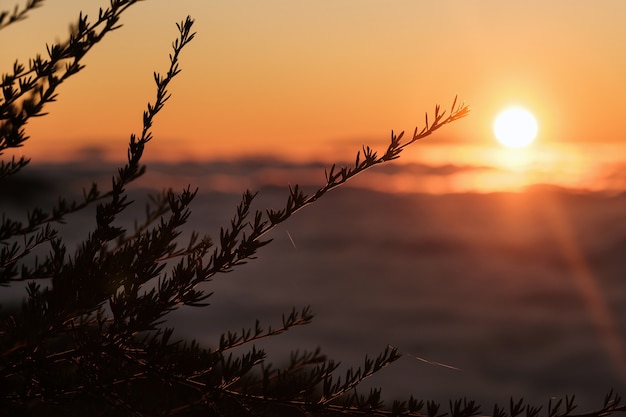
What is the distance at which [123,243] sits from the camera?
3080 millimetres

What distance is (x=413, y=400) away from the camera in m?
3.04

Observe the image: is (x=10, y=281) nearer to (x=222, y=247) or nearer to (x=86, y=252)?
(x=86, y=252)

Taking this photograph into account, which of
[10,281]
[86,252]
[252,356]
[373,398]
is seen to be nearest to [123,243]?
[86,252]

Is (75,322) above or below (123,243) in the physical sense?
below

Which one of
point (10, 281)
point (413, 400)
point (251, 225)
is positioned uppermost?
point (251, 225)

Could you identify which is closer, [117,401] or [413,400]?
[117,401]

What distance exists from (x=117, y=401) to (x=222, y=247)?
2.22 ft

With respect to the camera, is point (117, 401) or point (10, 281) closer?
point (117, 401)

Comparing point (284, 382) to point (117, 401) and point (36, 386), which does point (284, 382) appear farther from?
point (36, 386)

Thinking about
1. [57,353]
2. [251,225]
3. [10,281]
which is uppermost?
[251,225]

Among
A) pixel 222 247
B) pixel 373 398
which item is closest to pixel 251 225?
pixel 222 247

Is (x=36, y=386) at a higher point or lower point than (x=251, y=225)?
lower

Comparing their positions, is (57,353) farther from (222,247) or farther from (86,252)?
(222,247)

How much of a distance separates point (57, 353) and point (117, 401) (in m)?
0.30
